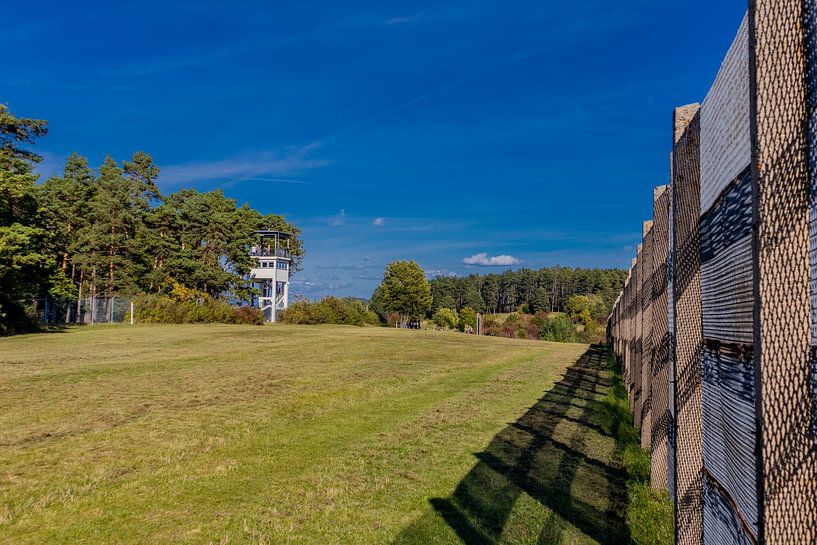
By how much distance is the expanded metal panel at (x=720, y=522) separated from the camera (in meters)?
1.76

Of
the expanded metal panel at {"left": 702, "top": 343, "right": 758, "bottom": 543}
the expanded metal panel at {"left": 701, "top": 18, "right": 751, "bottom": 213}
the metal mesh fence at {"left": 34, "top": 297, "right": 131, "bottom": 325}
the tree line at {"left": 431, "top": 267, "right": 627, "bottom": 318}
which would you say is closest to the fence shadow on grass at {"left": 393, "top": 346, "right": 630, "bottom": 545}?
the expanded metal panel at {"left": 702, "top": 343, "right": 758, "bottom": 543}

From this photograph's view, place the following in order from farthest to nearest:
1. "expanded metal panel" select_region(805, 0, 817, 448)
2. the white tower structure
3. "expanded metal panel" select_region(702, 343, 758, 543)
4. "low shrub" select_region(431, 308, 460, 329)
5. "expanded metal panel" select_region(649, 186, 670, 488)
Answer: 1. "low shrub" select_region(431, 308, 460, 329)
2. the white tower structure
3. "expanded metal panel" select_region(649, 186, 670, 488)
4. "expanded metal panel" select_region(702, 343, 758, 543)
5. "expanded metal panel" select_region(805, 0, 817, 448)

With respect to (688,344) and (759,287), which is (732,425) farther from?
(688,344)

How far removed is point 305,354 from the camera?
19.1 metres

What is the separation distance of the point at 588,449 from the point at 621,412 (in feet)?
8.24

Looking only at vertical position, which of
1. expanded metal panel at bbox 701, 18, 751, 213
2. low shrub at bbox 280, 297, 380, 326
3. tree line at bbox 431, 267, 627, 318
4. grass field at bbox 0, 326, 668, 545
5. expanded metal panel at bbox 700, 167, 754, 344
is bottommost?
grass field at bbox 0, 326, 668, 545

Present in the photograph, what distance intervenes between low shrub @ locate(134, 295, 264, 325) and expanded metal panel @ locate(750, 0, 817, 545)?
4018 centimetres

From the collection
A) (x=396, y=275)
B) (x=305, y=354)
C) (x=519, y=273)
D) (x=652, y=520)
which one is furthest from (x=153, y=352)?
(x=519, y=273)

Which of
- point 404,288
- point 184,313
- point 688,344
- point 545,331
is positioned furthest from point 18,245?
point 545,331

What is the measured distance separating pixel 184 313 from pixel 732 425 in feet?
132

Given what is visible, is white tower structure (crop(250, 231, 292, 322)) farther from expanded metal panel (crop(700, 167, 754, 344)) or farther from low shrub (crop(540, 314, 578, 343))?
expanded metal panel (crop(700, 167, 754, 344))

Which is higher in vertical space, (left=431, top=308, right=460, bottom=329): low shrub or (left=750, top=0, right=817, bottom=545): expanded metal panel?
(left=750, top=0, right=817, bottom=545): expanded metal panel

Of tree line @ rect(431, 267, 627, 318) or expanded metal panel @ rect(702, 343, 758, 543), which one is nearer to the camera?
expanded metal panel @ rect(702, 343, 758, 543)

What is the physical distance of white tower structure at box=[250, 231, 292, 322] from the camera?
52844mm
